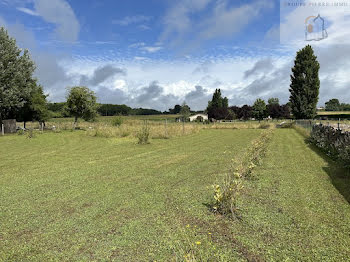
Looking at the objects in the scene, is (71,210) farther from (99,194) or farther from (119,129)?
(119,129)

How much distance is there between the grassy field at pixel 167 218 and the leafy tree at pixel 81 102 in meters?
28.8

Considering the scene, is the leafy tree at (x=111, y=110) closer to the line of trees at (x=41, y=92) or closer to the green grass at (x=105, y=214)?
the line of trees at (x=41, y=92)

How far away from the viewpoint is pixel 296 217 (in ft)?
13.0

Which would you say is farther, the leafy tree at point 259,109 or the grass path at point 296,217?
the leafy tree at point 259,109

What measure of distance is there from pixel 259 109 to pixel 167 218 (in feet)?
297

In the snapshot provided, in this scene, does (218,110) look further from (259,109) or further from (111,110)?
(111,110)

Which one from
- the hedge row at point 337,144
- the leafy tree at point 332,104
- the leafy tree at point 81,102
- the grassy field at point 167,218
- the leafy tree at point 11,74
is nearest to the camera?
the grassy field at point 167,218

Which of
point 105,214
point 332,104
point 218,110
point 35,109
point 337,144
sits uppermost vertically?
A: point 332,104

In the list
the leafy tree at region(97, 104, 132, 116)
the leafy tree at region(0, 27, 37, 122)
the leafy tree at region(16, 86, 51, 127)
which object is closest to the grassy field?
the leafy tree at region(0, 27, 37, 122)

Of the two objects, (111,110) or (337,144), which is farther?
(111,110)

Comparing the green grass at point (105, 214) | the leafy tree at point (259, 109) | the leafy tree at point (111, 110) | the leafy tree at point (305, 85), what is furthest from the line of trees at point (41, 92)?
the leafy tree at point (111, 110)

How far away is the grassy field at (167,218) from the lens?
9.72 ft

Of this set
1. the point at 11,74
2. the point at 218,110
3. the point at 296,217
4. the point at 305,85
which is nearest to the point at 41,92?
the point at 11,74

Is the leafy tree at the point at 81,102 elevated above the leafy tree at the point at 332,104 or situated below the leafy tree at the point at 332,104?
below
